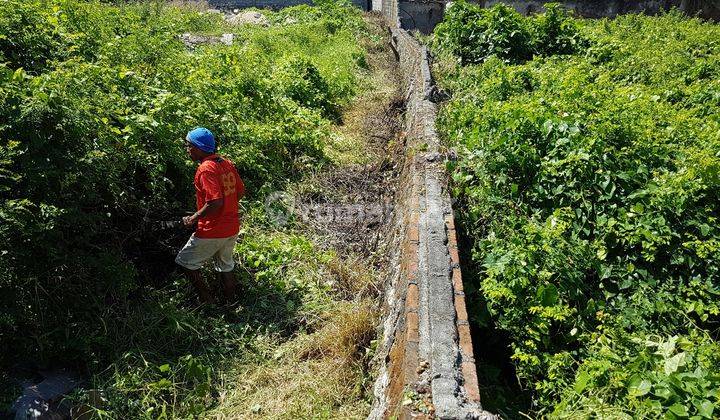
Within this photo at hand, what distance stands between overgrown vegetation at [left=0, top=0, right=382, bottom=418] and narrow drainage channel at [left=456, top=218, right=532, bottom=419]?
880mm

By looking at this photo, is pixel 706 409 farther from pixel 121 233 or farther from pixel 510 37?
pixel 510 37

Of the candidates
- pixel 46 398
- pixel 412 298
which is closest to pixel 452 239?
pixel 412 298

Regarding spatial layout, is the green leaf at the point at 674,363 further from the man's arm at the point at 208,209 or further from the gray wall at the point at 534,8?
the gray wall at the point at 534,8

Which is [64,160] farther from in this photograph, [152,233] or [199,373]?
[199,373]

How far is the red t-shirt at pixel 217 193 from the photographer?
170 inches

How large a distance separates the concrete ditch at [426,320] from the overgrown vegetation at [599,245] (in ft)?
1.17

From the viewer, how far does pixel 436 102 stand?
26.9ft

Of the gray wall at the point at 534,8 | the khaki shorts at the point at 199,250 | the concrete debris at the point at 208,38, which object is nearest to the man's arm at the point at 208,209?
the khaki shorts at the point at 199,250

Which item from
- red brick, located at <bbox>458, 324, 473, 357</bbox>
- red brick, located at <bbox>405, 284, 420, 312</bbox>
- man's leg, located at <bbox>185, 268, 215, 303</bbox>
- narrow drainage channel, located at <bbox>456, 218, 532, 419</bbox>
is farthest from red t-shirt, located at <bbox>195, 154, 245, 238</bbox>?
red brick, located at <bbox>458, 324, 473, 357</bbox>

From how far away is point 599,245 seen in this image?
4012 mm

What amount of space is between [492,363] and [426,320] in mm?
936

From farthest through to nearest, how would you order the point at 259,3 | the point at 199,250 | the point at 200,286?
1. the point at 259,3
2. the point at 200,286
3. the point at 199,250

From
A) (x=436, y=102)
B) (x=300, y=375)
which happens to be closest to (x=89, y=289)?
(x=300, y=375)

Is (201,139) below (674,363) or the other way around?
the other way around
